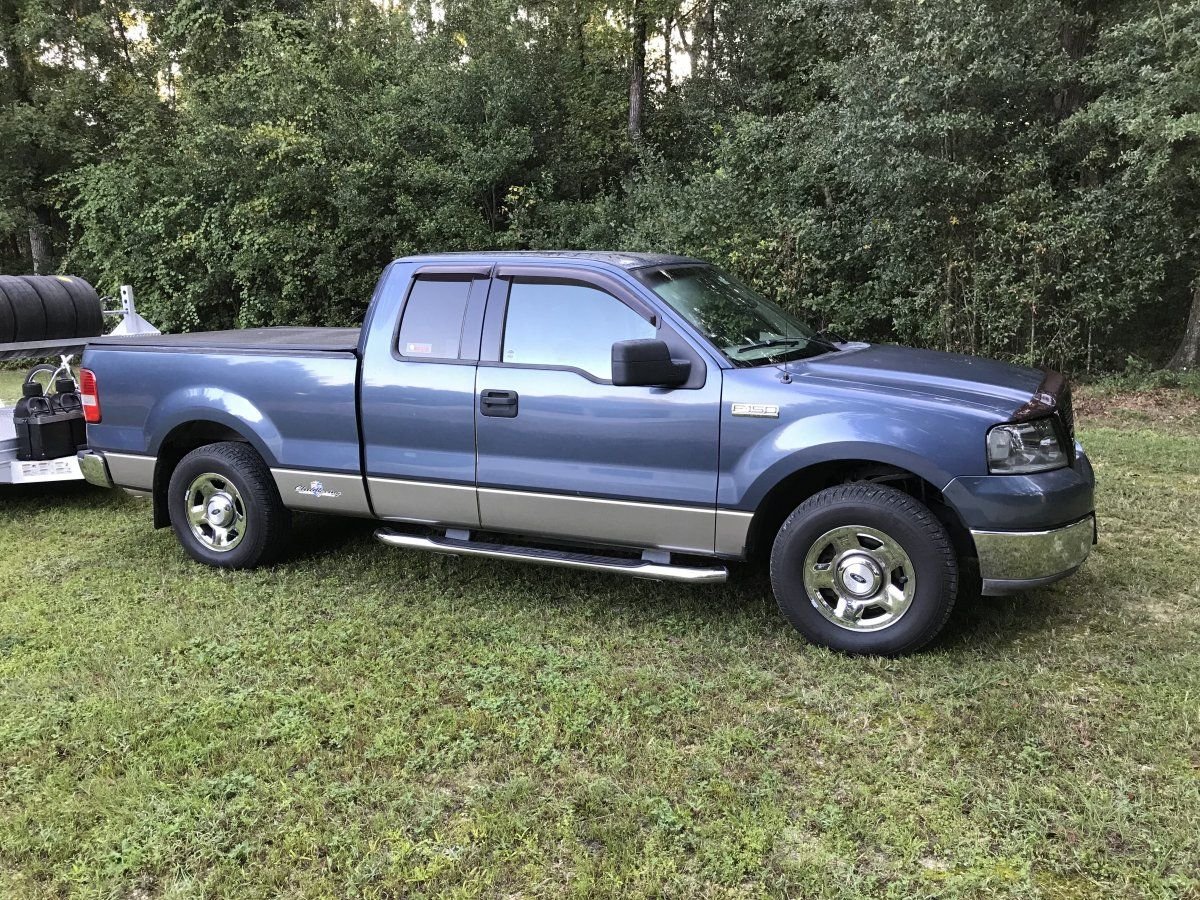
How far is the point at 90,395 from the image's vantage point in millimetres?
5445

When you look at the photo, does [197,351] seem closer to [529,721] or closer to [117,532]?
[117,532]

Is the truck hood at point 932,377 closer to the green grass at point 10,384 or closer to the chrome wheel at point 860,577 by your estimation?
the chrome wheel at point 860,577

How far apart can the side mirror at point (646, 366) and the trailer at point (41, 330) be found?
14.8 feet

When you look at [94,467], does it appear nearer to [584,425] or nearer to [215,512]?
[215,512]

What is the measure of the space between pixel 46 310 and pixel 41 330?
0.59ft

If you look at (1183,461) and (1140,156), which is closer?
(1183,461)

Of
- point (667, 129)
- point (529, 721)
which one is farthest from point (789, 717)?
point (667, 129)

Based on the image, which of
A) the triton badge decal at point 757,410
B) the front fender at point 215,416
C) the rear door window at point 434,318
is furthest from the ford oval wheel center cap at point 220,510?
the triton badge decal at point 757,410

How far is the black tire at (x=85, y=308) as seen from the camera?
24.8 ft

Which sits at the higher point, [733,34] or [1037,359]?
[733,34]

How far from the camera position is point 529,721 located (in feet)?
11.4

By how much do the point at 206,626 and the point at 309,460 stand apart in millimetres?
1043

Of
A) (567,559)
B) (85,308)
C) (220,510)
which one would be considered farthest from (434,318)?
(85,308)

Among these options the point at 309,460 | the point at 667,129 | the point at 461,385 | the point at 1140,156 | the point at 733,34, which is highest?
the point at 733,34
